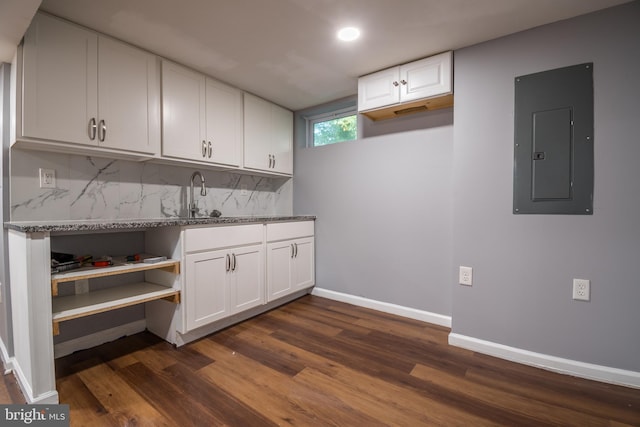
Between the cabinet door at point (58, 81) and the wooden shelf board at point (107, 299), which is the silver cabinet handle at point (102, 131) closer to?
the cabinet door at point (58, 81)

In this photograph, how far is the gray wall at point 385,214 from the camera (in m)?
2.50

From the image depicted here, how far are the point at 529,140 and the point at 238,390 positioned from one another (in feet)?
7.73

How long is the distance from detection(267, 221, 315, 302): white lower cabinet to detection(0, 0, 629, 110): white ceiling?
148 centimetres

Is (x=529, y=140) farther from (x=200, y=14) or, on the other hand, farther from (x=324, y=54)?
(x=200, y=14)

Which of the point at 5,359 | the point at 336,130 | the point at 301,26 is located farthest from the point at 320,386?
the point at 336,130

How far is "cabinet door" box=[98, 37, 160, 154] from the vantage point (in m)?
1.94

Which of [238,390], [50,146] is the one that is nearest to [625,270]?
[238,390]

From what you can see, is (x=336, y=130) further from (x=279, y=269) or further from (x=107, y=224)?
(x=107, y=224)

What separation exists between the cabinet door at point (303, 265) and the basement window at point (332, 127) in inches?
46.4

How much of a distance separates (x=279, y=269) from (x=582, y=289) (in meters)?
2.28

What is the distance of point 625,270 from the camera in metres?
1.67

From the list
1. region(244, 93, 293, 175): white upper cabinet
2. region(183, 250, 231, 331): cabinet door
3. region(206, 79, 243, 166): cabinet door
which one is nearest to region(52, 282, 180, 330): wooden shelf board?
region(183, 250, 231, 331): cabinet door

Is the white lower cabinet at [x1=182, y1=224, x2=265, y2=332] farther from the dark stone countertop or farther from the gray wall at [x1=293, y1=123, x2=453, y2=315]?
the gray wall at [x1=293, y1=123, x2=453, y2=315]

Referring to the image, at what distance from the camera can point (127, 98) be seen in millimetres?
2047
